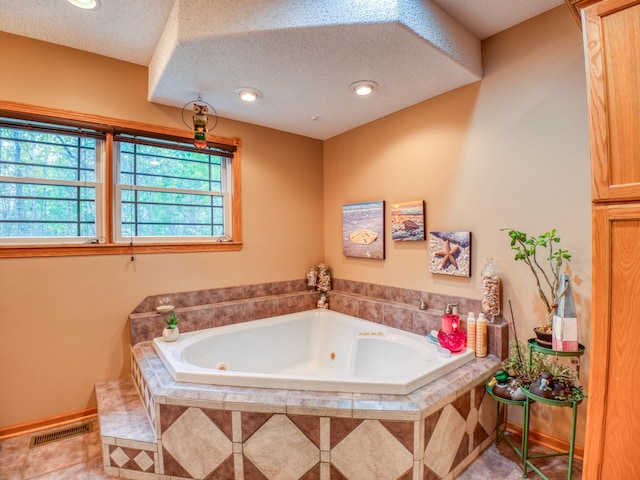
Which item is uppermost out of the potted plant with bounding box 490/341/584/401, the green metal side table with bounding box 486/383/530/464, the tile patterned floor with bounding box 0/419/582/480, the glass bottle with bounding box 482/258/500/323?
the glass bottle with bounding box 482/258/500/323

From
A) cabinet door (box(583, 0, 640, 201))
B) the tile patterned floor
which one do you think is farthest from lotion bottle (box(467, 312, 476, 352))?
cabinet door (box(583, 0, 640, 201))

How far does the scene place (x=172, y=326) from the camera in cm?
243

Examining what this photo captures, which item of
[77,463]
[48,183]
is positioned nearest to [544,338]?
[77,463]

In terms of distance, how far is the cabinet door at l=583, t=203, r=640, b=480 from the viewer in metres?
1.07

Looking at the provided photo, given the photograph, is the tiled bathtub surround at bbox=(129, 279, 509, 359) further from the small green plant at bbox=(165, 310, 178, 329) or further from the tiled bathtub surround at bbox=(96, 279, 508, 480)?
the tiled bathtub surround at bbox=(96, 279, 508, 480)

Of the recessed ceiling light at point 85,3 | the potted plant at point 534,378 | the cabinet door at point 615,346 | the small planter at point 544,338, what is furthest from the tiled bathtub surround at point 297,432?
the recessed ceiling light at point 85,3

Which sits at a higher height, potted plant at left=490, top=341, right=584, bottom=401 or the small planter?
the small planter

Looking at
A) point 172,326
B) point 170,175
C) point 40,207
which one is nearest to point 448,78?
point 170,175

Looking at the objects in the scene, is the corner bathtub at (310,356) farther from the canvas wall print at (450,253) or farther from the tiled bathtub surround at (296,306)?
the canvas wall print at (450,253)

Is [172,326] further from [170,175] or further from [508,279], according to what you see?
[508,279]

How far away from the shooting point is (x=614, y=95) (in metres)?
1.08

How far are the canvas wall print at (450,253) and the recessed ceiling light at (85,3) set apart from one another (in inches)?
102

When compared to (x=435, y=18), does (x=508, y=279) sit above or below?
below

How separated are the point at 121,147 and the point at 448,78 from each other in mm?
2434
